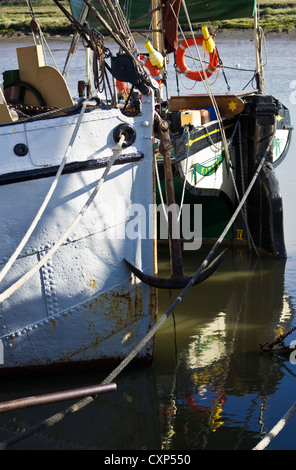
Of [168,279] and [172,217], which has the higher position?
[172,217]

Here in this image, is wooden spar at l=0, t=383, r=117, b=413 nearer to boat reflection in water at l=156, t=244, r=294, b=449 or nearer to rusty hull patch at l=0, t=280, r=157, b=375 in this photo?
boat reflection in water at l=156, t=244, r=294, b=449

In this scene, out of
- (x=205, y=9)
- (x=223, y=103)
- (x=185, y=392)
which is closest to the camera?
(x=185, y=392)

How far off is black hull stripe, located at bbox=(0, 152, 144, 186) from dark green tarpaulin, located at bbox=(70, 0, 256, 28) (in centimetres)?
857

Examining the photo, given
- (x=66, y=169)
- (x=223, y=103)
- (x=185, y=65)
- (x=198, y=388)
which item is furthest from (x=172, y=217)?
(x=185, y=65)

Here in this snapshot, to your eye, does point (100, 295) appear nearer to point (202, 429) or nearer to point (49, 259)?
point (49, 259)

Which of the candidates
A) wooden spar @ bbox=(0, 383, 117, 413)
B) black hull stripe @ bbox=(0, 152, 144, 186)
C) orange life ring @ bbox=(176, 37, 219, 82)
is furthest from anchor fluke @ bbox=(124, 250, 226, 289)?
orange life ring @ bbox=(176, 37, 219, 82)

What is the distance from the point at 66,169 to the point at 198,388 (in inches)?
87.4

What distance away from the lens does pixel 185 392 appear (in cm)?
618

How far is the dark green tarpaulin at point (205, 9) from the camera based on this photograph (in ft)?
46.4

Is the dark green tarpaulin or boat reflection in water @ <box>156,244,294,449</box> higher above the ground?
the dark green tarpaulin

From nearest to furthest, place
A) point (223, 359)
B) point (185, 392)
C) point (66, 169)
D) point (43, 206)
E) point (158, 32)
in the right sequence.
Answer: point (43, 206) < point (66, 169) < point (185, 392) < point (223, 359) < point (158, 32)

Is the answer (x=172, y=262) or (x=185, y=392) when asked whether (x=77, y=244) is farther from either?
(x=185, y=392)

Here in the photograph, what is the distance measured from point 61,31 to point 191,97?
3745 cm

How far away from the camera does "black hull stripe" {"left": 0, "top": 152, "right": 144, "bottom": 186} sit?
558cm
